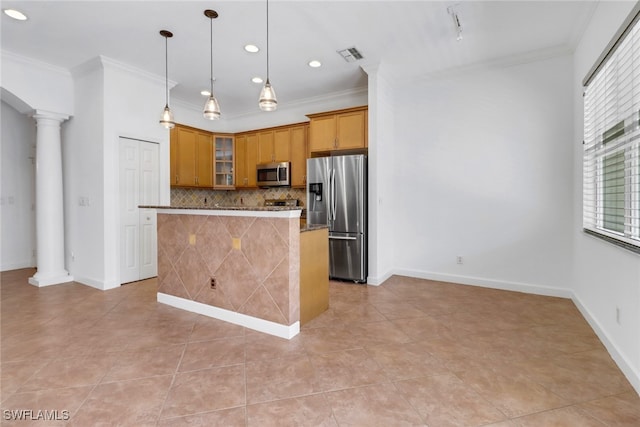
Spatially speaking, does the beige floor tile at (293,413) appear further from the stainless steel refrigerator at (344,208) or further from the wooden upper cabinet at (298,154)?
the wooden upper cabinet at (298,154)

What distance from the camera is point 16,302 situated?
11.5ft

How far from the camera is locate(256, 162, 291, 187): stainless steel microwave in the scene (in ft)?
17.9

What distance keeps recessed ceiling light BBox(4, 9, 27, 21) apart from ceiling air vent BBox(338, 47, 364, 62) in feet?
→ 10.6

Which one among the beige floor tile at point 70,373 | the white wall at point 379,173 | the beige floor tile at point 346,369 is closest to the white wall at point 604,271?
the beige floor tile at point 346,369

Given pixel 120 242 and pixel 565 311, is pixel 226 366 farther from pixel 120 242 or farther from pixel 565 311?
pixel 565 311

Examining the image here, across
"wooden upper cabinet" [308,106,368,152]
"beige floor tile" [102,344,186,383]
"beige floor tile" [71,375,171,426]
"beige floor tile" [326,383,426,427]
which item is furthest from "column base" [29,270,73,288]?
"beige floor tile" [326,383,426,427]

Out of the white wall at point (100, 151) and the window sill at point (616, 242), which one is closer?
the window sill at point (616, 242)

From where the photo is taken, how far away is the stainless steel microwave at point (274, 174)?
5.46 m

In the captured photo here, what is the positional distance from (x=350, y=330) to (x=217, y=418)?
4.55 ft

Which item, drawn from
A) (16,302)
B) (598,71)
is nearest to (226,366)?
(16,302)

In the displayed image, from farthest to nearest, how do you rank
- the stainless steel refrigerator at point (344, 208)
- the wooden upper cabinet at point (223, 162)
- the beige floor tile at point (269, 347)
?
the wooden upper cabinet at point (223, 162) < the stainless steel refrigerator at point (344, 208) < the beige floor tile at point (269, 347)

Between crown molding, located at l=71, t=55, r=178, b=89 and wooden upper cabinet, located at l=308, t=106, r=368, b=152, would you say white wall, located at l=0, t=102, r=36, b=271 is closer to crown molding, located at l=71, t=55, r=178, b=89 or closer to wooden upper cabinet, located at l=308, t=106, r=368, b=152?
crown molding, located at l=71, t=55, r=178, b=89

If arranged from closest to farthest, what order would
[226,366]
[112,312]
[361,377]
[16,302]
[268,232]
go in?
[361,377] < [226,366] < [268,232] < [112,312] < [16,302]

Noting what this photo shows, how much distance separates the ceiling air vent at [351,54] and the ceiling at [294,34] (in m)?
0.07
